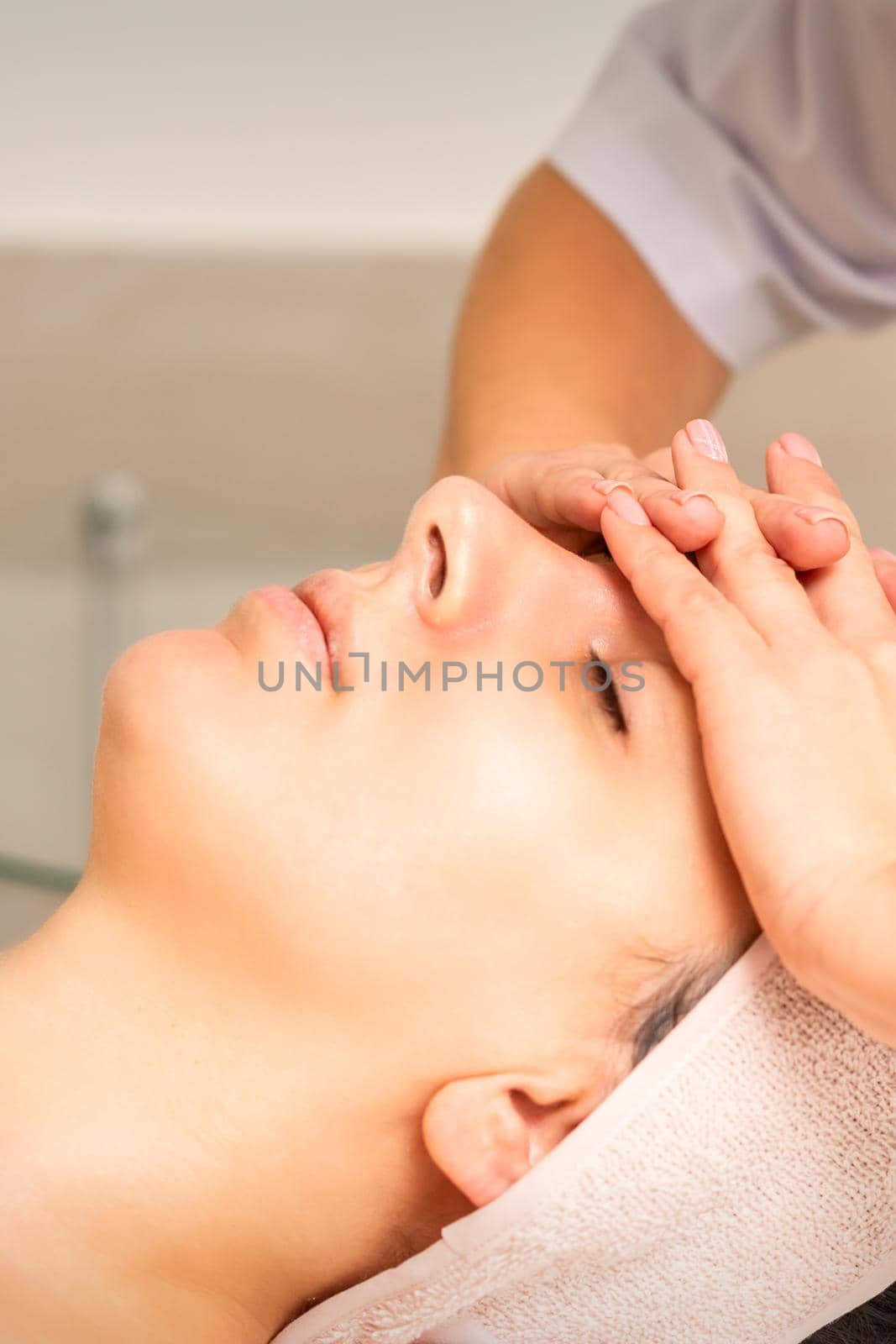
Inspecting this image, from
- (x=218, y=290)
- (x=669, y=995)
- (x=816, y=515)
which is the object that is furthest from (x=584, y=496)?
(x=218, y=290)

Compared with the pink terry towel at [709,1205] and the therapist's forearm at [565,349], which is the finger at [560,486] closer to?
the therapist's forearm at [565,349]

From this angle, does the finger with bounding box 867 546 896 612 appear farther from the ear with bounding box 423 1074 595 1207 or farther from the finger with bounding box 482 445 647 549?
the ear with bounding box 423 1074 595 1207

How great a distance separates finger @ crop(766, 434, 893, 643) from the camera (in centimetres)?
59

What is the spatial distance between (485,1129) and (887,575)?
0.32m

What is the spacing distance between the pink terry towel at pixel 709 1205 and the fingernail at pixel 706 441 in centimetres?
26

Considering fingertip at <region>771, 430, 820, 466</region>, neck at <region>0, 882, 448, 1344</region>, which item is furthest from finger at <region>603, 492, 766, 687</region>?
neck at <region>0, 882, 448, 1344</region>

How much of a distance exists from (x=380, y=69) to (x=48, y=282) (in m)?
0.45

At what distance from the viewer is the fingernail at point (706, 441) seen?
2.26 feet

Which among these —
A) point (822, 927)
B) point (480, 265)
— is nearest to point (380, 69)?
point (480, 265)

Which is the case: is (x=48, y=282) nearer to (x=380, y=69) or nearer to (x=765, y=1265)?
(x=380, y=69)

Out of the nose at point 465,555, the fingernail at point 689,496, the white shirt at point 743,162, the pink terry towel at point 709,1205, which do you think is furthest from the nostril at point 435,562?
the white shirt at point 743,162

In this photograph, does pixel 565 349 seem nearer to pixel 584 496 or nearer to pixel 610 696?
pixel 584 496

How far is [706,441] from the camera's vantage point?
27.5 inches

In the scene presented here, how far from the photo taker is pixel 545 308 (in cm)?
92
